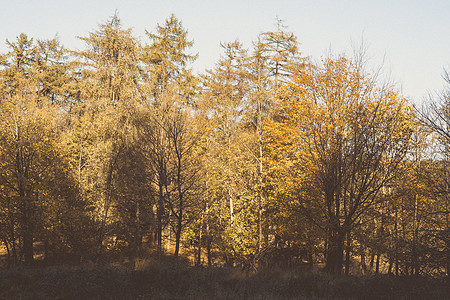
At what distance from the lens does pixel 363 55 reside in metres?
11.3

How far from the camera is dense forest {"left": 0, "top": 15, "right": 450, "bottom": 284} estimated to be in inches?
422

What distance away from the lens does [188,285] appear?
8.78 meters

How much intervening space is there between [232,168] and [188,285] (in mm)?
9488

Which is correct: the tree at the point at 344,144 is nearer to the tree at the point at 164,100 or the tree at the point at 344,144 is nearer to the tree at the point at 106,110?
the tree at the point at 164,100

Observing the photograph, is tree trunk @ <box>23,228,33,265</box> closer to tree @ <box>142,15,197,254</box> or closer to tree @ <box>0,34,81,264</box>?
tree @ <box>0,34,81,264</box>

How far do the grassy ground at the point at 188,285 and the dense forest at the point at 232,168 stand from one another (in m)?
1.33

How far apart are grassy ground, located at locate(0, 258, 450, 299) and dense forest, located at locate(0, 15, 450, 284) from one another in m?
1.33

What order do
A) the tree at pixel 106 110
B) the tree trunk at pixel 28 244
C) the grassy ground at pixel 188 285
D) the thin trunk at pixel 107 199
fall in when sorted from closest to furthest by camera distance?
the grassy ground at pixel 188 285 → the tree trunk at pixel 28 244 → the thin trunk at pixel 107 199 → the tree at pixel 106 110

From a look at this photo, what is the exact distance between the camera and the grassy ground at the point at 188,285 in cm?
781

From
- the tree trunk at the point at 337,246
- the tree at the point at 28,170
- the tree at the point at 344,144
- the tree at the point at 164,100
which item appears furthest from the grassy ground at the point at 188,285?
the tree at the point at 28,170

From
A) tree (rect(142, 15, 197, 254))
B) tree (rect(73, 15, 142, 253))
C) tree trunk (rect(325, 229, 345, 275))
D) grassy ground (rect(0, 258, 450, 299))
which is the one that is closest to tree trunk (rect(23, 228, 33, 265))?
tree (rect(73, 15, 142, 253))

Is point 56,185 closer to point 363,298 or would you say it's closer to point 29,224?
point 29,224

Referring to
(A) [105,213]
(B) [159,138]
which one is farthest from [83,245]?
(B) [159,138]

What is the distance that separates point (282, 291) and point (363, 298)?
2.32 metres
